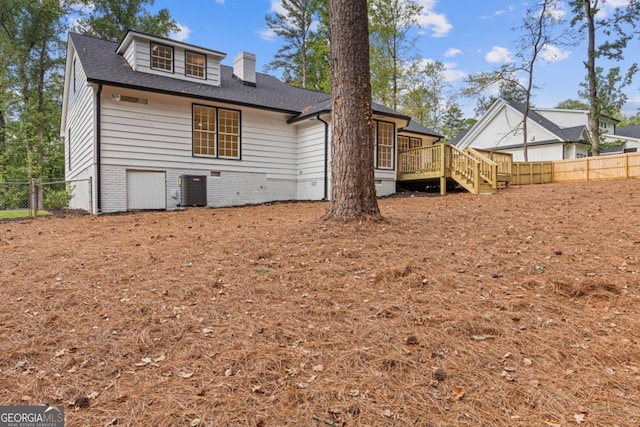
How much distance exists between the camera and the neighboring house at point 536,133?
928 inches

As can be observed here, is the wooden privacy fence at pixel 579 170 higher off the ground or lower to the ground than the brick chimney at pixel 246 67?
lower

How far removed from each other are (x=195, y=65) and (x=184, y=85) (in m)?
1.29

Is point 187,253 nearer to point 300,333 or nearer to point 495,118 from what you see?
point 300,333

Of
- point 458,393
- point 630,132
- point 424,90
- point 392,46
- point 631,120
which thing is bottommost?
point 458,393

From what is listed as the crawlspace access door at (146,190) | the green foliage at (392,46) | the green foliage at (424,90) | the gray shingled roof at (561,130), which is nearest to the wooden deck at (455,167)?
the crawlspace access door at (146,190)

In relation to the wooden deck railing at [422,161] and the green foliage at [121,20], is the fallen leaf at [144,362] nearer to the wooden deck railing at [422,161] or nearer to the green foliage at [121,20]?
the wooden deck railing at [422,161]

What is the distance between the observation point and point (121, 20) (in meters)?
21.7

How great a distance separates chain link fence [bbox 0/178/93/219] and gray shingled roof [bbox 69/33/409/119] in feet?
9.96

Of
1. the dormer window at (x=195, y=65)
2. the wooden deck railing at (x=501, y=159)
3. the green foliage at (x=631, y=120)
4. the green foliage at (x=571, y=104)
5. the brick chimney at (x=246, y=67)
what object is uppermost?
the green foliage at (x=571, y=104)

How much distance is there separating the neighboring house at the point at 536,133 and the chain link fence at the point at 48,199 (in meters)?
22.1

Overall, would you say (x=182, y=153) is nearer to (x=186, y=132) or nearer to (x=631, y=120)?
(x=186, y=132)

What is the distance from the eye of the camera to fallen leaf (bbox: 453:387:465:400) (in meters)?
1.78

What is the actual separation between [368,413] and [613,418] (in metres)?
1.10

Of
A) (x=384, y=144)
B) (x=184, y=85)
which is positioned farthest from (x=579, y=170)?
(x=184, y=85)
